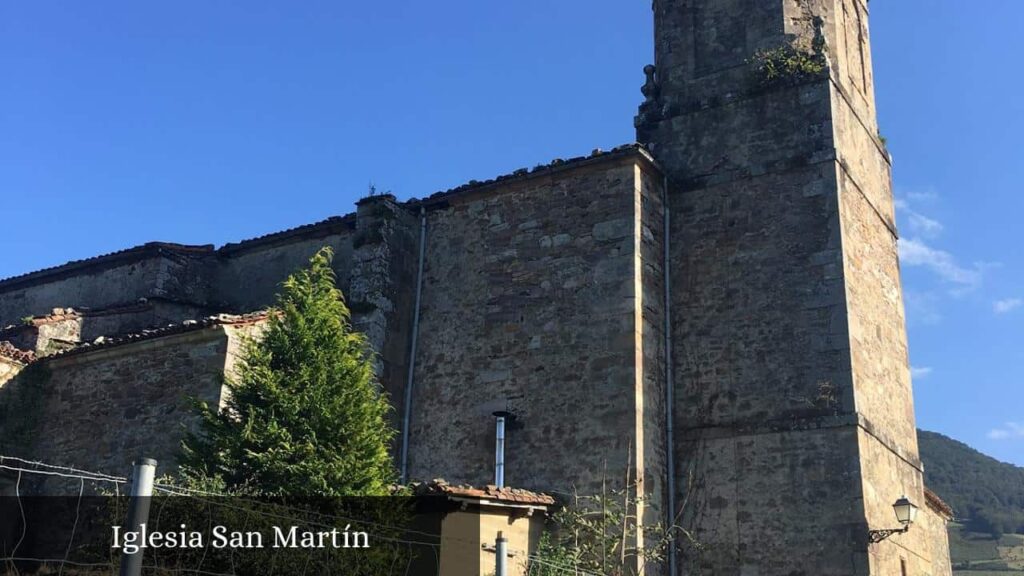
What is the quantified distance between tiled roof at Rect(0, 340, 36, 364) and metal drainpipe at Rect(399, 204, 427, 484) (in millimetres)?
6150

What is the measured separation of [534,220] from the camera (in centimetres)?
1656

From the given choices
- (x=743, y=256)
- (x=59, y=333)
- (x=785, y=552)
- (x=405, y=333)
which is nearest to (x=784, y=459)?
(x=785, y=552)

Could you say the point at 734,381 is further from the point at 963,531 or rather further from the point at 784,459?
the point at 963,531

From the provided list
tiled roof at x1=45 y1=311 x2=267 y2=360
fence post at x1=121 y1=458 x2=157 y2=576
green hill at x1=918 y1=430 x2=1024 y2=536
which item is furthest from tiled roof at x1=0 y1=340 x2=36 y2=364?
green hill at x1=918 y1=430 x2=1024 y2=536

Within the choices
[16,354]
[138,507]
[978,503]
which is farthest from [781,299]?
[978,503]

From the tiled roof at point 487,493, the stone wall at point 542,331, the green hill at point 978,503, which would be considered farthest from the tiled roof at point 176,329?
the green hill at point 978,503

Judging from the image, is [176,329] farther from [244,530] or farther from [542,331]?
[542,331]

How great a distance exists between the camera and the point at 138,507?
6.23 metres

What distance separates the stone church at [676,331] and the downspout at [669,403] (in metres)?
0.04

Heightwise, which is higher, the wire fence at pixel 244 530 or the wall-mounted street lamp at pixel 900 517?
the wall-mounted street lamp at pixel 900 517

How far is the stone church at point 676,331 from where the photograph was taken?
47.2 feet

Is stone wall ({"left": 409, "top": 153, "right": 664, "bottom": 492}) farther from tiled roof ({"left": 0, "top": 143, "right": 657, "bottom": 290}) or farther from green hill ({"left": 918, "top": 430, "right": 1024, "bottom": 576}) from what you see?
green hill ({"left": 918, "top": 430, "right": 1024, "bottom": 576})

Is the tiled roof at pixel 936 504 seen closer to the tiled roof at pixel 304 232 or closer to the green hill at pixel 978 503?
the tiled roof at pixel 304 232

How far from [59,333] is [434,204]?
7.06 meters
